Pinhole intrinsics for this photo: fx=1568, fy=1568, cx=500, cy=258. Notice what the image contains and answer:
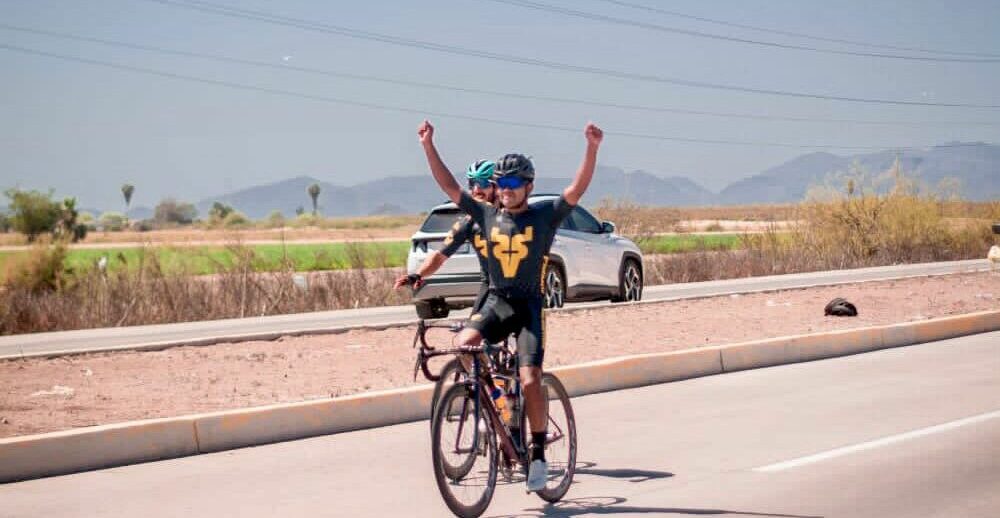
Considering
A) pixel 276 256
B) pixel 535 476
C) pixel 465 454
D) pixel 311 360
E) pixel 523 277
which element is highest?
pixel 523 277

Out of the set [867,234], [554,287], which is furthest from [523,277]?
[867,234]

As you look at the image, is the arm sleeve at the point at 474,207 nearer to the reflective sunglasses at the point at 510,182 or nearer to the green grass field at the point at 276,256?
the reflective sunglasses at the point at 510,182

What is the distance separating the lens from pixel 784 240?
50500 millimetres

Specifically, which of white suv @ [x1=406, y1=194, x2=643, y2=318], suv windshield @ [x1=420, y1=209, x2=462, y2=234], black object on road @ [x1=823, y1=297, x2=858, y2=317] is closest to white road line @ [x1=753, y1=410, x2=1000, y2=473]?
black object on road @ [x1=823, y1=297, x2=858, y2=317]

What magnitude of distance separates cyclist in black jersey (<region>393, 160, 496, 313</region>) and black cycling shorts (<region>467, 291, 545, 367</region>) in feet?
0.46

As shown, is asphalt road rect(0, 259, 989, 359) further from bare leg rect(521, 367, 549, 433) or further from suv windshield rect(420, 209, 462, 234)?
bare leg rect(521, 367, 549, 433)

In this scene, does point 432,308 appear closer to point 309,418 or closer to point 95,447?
point 309,418

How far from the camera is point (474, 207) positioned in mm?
8586

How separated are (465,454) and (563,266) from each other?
16262 mm

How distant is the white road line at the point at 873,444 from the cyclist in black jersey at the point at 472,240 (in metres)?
2.34

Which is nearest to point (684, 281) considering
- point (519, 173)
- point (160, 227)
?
point (519, 173)

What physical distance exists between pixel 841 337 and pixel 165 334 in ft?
32.7

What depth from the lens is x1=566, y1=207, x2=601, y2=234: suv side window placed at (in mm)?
25453

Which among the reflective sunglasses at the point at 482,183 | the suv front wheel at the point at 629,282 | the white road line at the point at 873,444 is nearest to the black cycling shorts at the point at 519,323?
the reflective sunglasses at the point at 482,183
